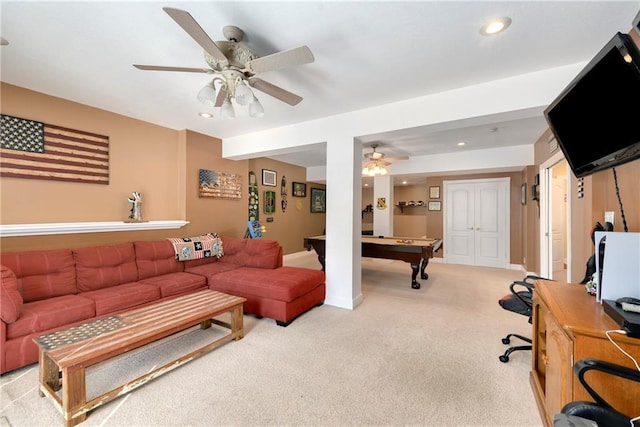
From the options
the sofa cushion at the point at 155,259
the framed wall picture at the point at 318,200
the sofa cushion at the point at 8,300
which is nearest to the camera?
the sofa cushion at the point at 8,300

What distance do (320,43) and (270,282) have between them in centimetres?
233

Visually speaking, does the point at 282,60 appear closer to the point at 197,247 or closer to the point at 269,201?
the point at 197,247

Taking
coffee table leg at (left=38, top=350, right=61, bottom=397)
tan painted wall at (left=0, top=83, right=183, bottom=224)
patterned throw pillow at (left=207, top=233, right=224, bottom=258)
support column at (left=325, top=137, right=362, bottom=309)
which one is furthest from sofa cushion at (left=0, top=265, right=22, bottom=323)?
support column at (left=325, top=137, right=362, bottom=309)

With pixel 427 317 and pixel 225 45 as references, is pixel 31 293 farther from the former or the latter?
pixel 427 317

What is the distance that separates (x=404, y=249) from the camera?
161 inches

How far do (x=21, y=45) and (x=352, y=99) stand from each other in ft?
9.21

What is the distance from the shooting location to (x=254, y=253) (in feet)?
12.3

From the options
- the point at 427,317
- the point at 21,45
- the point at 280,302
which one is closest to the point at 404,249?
the point at 427,317

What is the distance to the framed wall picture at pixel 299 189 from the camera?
6980 millimetres

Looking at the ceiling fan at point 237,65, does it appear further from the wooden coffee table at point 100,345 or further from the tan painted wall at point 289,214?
the tan painted wall at point 289,214

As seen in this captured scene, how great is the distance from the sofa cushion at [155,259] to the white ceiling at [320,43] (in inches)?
68.3

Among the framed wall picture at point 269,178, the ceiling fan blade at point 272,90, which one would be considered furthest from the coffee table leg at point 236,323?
the framed wall picture at point 269,178

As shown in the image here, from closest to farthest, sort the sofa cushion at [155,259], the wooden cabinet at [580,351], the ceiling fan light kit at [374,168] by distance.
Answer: the wooden cabinet at [580,351]
the sofa cushion at [155,259]
the ceiling fan light kit at [374,168]

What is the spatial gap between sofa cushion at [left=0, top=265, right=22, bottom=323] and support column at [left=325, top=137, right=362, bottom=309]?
111 inches
